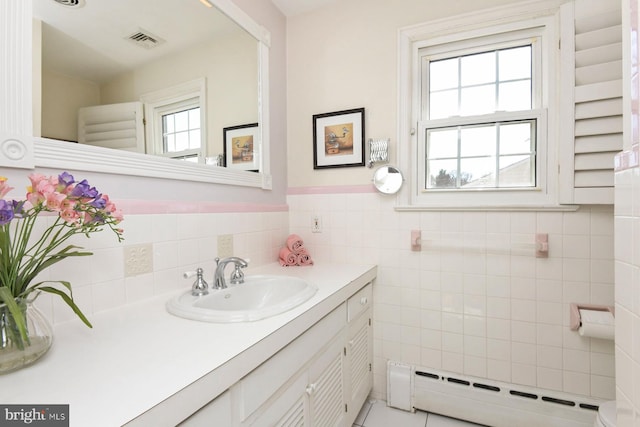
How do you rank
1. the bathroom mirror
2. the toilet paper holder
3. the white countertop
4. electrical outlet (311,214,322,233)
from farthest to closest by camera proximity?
1. electrical outlet (311,214,322,233)
2. the bathroom mirror
3. the toilet paper holder
4. the white countertop

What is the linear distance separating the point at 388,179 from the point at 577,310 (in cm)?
109

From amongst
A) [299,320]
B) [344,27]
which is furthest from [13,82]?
[344,27]

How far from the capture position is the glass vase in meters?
0.61

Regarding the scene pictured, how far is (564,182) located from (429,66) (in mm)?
954

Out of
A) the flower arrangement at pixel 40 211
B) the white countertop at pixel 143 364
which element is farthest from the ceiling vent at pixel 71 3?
the white countertop at pixel 143 364

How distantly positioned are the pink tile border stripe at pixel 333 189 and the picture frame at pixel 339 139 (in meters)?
0.13

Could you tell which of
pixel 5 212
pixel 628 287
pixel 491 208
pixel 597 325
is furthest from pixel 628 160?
pixel 5 212

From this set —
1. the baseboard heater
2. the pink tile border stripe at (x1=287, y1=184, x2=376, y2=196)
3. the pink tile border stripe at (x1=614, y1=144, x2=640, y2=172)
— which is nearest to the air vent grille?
the pink tile border stripe at (x1=287, y1=184, x2=376, y2=196)

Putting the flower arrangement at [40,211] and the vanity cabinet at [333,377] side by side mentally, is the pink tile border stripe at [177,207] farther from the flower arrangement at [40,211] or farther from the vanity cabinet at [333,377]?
the vanity cabinet at [333,377]

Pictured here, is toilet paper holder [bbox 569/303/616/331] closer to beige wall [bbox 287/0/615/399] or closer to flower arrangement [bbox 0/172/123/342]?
beige wall [bbox 287/0/615/399]

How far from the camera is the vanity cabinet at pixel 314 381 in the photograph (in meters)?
0.72

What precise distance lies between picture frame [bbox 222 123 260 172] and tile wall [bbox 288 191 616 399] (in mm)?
500

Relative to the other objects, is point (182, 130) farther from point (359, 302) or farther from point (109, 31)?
point (359, 302)

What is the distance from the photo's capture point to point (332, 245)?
1901mm
